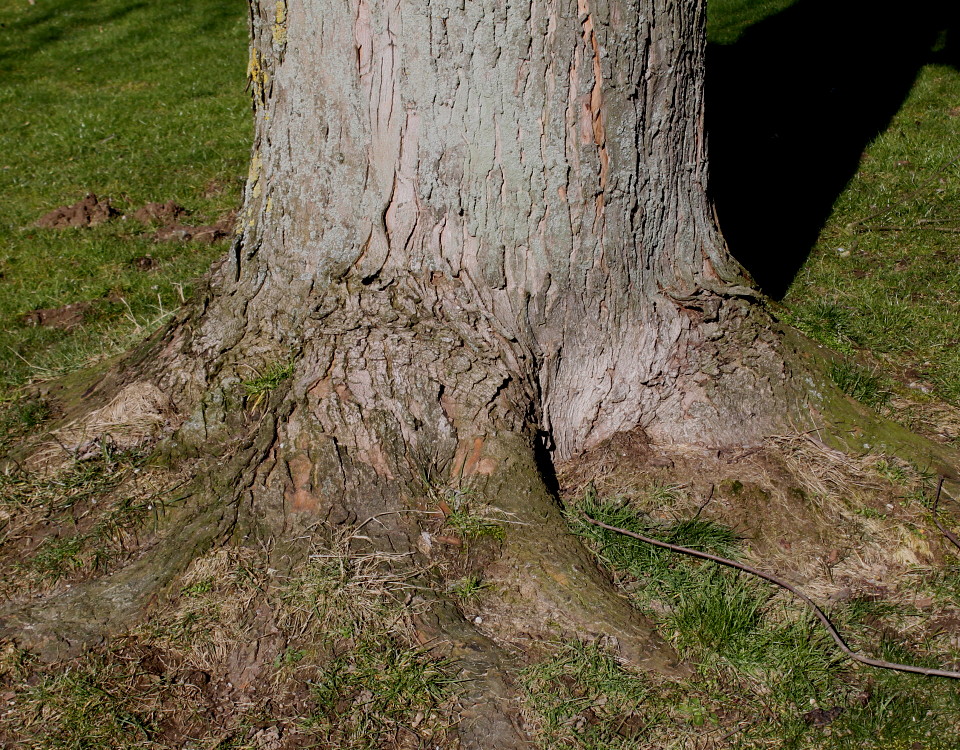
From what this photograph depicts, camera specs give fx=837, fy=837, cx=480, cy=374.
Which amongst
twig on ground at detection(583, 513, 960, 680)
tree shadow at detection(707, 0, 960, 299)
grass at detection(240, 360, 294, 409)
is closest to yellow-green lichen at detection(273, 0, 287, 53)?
grass at detection(240, 360, 294, 409)

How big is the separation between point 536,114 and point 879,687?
7.36ft

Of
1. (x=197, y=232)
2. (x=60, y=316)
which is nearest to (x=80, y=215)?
(x=197, y=232)

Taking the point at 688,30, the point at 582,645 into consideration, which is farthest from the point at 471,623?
the point at 688,30

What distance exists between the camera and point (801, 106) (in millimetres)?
7219

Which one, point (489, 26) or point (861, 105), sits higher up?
point (489, 26)

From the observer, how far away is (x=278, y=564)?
2893 millimetres

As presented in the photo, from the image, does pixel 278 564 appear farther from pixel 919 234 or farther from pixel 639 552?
pixel 919 234

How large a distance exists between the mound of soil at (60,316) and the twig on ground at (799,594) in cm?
362

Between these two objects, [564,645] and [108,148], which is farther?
[108,148]

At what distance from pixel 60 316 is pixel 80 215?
5.11 feet

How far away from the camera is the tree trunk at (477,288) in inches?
114

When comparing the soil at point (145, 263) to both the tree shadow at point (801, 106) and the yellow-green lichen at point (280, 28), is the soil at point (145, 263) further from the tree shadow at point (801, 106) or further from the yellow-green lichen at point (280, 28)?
the tree shadow at point (801, 106)

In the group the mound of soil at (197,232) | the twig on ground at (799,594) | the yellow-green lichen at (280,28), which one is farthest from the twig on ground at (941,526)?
the mound of soil at (197,232)

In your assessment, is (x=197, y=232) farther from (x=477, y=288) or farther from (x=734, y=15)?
(x=734, y=15)
